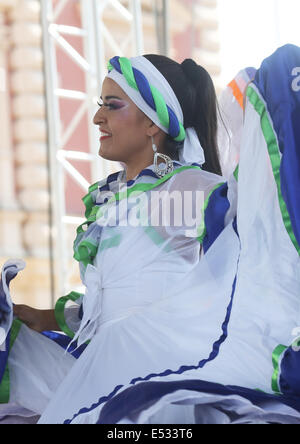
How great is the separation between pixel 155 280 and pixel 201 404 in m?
0.56

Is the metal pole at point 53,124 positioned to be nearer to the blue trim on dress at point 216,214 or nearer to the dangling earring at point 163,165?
the dangling earring at point 163,165

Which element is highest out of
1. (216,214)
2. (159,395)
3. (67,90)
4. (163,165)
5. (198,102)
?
(67,90)

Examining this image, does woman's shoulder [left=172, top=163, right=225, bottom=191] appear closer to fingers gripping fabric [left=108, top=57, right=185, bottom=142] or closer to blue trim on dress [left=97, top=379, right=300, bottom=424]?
fingers gripping fabric [left=108, top=57, right=185, bottom=142]

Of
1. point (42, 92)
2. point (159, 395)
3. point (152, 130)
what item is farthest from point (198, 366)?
point (42, 92)

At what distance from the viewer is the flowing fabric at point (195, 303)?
1713 millimetres

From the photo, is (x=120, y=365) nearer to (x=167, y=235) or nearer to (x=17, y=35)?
(x=167, y=235)

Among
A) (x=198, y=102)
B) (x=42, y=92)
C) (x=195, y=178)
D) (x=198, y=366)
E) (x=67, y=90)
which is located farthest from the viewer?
(x=42, y=92)

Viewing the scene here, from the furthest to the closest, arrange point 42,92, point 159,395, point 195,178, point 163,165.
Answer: point 42,92
point 163,165
point 195,178
point 159,395

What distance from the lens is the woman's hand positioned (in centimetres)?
240

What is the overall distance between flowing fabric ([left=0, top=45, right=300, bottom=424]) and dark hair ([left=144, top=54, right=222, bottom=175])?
7.8 inches

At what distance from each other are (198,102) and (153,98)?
14 centimetres

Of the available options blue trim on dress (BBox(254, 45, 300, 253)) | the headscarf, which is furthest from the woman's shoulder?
blue trim on dress (BBox(254, 45, 300, 253))

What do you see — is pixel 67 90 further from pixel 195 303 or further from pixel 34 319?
pixel 195 303

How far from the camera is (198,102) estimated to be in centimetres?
253
